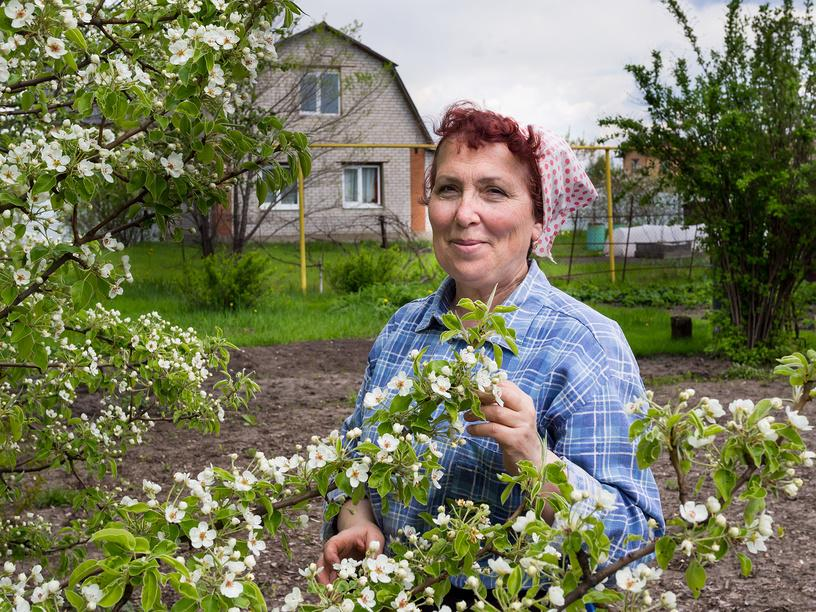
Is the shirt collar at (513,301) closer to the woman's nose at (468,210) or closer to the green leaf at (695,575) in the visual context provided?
the woman's nose at (468,210)

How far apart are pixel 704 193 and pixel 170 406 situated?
7.01m

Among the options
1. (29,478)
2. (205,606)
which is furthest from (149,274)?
(205,606)

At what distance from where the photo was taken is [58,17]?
2.14 meters

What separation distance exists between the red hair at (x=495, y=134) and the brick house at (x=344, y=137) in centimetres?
766

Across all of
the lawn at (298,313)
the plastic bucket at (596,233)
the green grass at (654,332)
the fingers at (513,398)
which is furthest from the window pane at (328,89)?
the fingers at (513,398)

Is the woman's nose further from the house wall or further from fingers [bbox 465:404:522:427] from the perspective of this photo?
the house wall

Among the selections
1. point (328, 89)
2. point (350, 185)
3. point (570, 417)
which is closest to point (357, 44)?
point (328, 89)

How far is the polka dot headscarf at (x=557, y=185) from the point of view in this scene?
2525 millimetres

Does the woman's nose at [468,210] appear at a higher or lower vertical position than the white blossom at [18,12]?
lower

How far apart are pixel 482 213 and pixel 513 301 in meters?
0.25

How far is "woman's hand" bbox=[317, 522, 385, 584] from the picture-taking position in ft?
7.94

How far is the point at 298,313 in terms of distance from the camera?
12398 mm

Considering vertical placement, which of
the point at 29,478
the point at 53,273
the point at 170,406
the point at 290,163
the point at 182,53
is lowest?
the point at 29,478

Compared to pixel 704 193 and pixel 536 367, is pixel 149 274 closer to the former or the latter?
pixel 704 193
